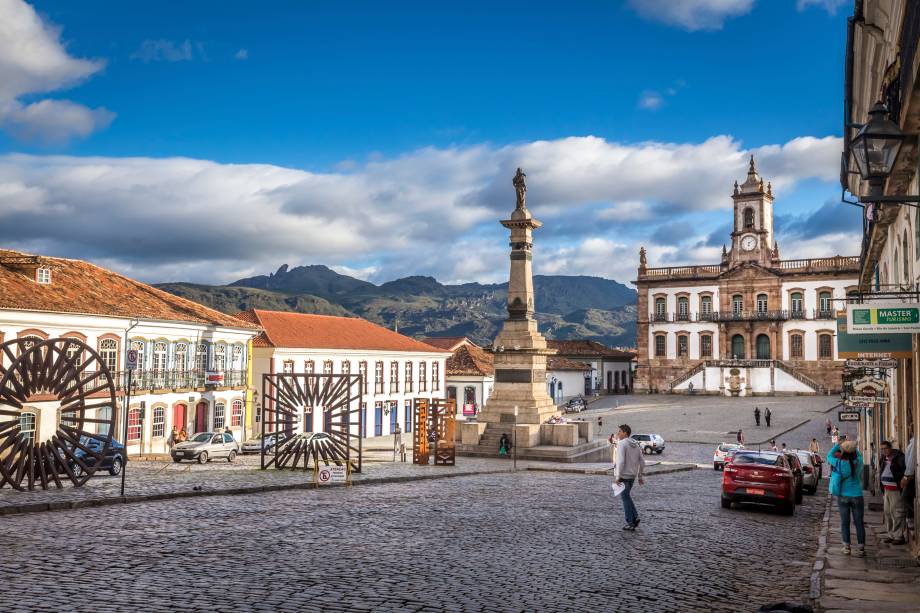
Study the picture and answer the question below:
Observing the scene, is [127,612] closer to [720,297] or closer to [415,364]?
[415,364]

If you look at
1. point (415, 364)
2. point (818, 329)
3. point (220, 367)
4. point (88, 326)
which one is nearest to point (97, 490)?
point (88, 326)

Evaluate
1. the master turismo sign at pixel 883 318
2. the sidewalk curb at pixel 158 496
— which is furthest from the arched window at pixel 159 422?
the master turismo sign at pixel 883 318

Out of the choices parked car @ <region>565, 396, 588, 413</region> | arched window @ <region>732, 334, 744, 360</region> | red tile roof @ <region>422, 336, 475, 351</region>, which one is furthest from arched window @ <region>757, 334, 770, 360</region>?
red tile roof @ <region>422, 336, 475, 351</region>

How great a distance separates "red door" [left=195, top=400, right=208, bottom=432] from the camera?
40.3 meters

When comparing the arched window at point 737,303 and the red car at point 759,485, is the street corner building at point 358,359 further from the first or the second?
the red car at point 759,485

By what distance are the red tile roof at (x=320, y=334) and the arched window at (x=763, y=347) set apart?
107ft

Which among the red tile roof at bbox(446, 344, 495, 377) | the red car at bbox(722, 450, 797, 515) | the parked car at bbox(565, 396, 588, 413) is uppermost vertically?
the red tile roof at bbox(446, 344, 495, 377)

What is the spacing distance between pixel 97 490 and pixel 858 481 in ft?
45.8

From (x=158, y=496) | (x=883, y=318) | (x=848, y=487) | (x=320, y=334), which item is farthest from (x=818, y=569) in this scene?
(x=320, y=334)

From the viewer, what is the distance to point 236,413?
43688 millimetres

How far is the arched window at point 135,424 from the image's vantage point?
35.8 meters

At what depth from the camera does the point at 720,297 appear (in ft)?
258

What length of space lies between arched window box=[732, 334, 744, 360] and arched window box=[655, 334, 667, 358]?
6.46 metres

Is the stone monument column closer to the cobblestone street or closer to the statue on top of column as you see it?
the statue on top of column
